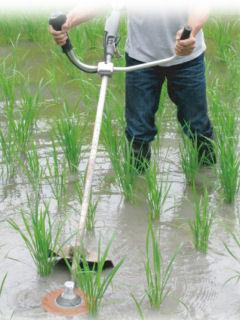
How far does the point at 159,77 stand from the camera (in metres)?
3.12

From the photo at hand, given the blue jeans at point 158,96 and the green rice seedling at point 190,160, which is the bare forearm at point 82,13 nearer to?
the blue jeans at point 158,96

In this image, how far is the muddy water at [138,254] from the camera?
2.35 meters

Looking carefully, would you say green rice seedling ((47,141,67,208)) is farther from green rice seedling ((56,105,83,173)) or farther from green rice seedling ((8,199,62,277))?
green rice seedling ((8,199,62,277))

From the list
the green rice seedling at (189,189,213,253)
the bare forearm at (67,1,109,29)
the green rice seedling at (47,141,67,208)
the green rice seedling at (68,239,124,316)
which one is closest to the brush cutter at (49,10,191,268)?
the green rice seedling at (68,239,124,316)

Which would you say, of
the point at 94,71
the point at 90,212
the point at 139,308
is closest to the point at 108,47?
the point at 94,71

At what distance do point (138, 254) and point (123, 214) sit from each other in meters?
0.34

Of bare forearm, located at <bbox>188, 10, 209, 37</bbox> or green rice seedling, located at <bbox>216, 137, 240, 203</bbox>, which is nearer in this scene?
bare forearm, located at <bbox>188, 10, 209, 37</bbox>

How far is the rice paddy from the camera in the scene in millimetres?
2365

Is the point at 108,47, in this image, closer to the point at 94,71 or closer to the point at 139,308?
the point at 94,71

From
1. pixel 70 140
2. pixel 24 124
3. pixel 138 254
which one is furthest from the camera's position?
pixel 24 124

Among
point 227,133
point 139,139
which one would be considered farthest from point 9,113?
point 227,133

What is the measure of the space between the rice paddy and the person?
78 millimetres

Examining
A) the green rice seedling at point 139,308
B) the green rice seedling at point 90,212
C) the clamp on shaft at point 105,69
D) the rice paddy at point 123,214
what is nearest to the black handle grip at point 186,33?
the clamp on shaft at point 105,69

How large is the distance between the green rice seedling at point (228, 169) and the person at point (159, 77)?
0.55 ft
